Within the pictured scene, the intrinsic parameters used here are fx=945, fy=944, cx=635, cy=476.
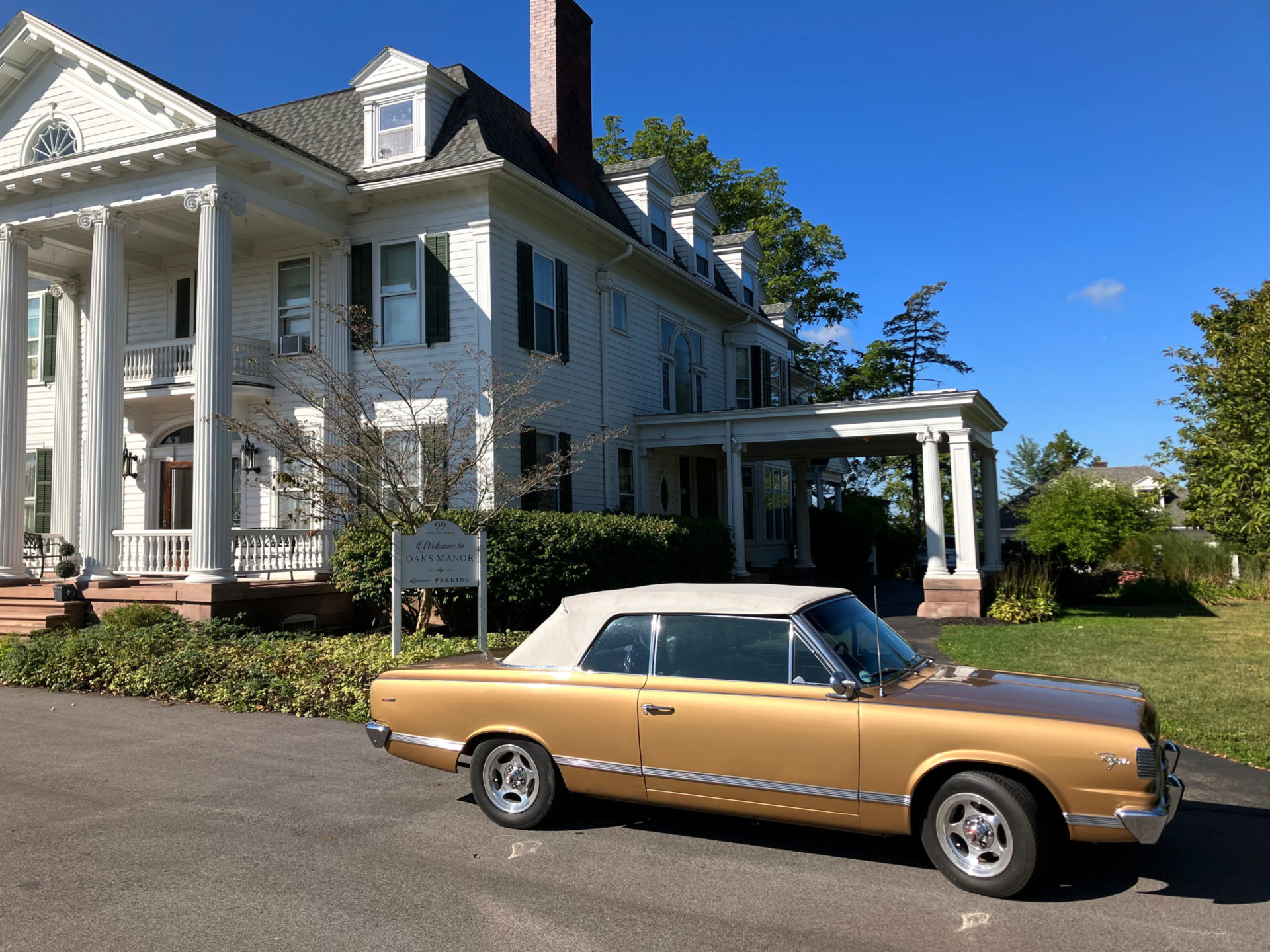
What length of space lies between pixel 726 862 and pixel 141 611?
9.89 metres

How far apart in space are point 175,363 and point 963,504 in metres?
14.4

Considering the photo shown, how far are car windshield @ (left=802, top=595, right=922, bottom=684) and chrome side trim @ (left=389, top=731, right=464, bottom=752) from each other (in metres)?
2.27

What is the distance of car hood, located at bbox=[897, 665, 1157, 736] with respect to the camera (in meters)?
4.54

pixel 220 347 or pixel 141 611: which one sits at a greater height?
pixel 220 347

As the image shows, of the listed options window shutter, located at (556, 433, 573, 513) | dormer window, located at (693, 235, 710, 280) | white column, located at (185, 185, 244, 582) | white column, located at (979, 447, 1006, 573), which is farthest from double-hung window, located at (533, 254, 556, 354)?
white column, located at (979, 447, 1006, 573)

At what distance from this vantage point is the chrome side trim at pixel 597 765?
17.1 ft

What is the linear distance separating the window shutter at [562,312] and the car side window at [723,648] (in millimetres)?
12137

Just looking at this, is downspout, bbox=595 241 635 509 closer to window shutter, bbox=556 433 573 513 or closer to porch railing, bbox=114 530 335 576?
window shutter, bbox=556 433 573 513

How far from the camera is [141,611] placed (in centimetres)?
1214

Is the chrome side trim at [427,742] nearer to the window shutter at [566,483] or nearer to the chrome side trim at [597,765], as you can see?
the chrome side trim at [597,765]

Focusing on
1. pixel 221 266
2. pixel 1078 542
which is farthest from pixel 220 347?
pixel 1078 542

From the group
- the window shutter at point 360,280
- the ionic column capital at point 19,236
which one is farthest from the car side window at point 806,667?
the ionic column capital at point 19,236

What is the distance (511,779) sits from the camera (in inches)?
221

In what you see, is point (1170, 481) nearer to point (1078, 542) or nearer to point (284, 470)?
point (1078, 542)
